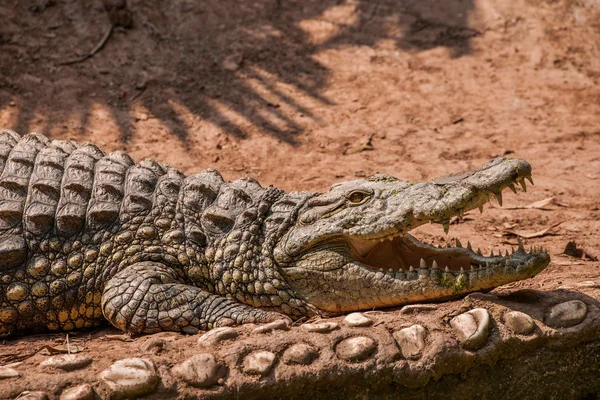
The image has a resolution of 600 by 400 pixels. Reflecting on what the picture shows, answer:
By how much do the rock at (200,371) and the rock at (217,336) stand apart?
174mm

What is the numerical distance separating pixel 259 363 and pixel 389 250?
129cm

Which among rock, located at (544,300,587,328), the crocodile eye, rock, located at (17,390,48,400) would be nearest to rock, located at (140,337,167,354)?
rock, located at (17,390,48,400)

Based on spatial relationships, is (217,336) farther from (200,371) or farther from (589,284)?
(589,284)

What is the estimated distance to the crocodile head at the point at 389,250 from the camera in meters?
3.72

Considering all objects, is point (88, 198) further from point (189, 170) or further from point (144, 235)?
point (189, 170)

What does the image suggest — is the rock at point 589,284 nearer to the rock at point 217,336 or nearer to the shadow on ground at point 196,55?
the rock at point 217,336

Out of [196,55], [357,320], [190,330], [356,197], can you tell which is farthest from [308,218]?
[196,55]

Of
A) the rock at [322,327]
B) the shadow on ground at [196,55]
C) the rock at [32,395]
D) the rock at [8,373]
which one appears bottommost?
the rock at [322,327]

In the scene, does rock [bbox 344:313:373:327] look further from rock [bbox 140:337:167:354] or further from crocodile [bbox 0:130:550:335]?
rock [bbox 140:337:167:354]

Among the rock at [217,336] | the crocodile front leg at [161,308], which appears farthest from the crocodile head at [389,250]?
the rock at [217,336]

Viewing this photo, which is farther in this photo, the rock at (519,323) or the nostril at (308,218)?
the nostril at (308,218)

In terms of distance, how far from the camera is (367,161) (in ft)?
22.6

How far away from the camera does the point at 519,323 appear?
3.51 m

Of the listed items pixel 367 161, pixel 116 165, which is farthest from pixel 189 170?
pixel 116 165
